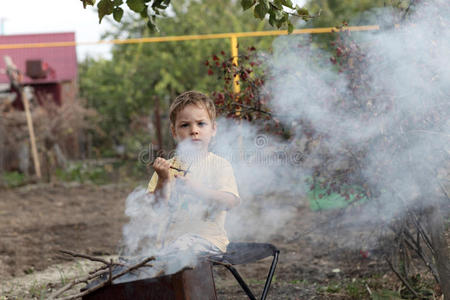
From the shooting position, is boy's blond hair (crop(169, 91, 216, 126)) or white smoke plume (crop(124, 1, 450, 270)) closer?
boy's blond hair (crop(169, 91, 216, 126))

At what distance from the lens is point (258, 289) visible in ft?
10.9

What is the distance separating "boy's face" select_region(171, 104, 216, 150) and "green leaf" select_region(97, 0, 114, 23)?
578 millimetres

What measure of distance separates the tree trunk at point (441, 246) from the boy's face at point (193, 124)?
1.27m

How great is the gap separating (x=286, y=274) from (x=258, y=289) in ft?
1.46

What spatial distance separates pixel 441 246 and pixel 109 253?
2906 millimetres

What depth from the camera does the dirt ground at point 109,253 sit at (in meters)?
3.31

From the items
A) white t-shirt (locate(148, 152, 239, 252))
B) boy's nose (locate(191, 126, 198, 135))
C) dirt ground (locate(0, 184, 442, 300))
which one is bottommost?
dirt ground (locate(0, 184, 442, 300))

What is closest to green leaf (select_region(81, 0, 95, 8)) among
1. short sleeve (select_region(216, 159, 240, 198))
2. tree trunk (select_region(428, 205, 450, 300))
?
short sleeve (select_region(216, 159, 240, 198))

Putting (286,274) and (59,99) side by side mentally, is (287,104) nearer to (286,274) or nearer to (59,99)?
(286,274)

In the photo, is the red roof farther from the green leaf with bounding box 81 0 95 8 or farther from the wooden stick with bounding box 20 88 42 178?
the green leaf with bounding box 81 0 95 8

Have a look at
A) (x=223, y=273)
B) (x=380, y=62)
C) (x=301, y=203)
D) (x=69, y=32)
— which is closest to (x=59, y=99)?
(x=69, y=32)

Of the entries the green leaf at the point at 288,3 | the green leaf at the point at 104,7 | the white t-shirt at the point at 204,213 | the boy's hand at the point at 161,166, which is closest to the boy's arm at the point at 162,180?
the boy's hand at the point at 161,166

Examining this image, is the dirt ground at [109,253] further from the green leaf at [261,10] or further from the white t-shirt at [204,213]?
the green leaf at [261,10]

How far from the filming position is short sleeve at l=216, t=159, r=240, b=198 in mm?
2410
